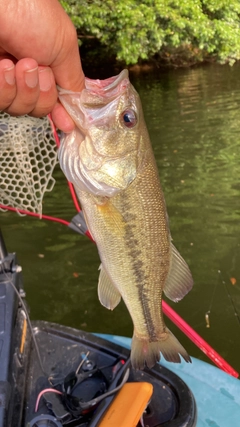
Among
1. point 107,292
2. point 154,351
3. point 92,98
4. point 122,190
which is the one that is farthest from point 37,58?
point 154,351

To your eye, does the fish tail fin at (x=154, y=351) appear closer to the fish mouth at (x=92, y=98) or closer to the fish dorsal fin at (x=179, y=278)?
the fish dorsal fin at (x=179, y=278)

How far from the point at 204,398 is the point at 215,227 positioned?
3.95 m

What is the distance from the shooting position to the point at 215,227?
6.53 metres

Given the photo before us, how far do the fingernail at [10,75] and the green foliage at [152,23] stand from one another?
12684 millimetres

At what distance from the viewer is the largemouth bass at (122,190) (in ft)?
5.81

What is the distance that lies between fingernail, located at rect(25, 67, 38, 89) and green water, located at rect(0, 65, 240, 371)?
3.36m

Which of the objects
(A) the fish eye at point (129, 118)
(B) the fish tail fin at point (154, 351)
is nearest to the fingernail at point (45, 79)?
(A) the fish eye at point (129, 118)

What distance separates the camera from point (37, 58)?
60.8 inches

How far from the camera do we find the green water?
15.8ft

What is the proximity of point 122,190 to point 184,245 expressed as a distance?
4390 mm

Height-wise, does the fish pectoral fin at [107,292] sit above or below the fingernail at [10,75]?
below

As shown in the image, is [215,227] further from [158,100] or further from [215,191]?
[158,100]

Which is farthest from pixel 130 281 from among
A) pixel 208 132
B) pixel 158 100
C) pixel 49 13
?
pixel 158 100

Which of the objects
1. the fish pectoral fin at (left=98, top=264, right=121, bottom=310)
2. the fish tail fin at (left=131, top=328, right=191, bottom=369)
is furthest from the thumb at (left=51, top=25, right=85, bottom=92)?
the fish tail fin at (left=131, top=328, right=191, bottom=369)
